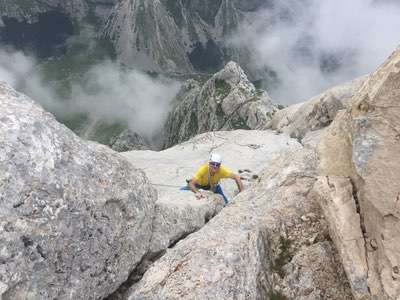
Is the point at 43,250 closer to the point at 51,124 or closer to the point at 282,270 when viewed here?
the point at 51,124

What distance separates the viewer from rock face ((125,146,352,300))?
12.4 m

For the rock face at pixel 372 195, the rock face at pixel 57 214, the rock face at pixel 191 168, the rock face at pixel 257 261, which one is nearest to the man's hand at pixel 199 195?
the rock face at pixel 191 168

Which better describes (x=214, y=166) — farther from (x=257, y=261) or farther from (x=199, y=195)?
(x=257, y=261)

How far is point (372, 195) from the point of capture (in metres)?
11.7

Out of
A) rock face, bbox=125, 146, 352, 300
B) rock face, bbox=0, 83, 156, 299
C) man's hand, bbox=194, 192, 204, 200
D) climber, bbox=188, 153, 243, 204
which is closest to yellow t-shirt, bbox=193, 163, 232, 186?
climber, bbox=188, 153, 243, 204

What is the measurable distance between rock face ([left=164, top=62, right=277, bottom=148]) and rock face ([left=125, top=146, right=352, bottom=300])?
117 metres

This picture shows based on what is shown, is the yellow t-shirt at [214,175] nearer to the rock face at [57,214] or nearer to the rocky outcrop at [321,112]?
the rock face at [57,214]

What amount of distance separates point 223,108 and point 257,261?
147 metres

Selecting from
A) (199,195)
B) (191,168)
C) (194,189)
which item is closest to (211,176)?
(194,189)

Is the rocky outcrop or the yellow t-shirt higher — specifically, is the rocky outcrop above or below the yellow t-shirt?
above

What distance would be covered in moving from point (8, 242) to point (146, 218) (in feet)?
18.5

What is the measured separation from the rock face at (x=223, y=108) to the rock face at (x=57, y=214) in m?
118

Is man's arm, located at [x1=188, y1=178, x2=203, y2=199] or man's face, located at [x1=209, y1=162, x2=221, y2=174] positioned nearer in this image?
man's arm, located at [x1=188, y1=178, x2=203, y2=199]

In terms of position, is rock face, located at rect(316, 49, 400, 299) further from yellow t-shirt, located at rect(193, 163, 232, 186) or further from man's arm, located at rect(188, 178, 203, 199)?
yellow t-shirt, located at rect(193, 163, 232, 186)
